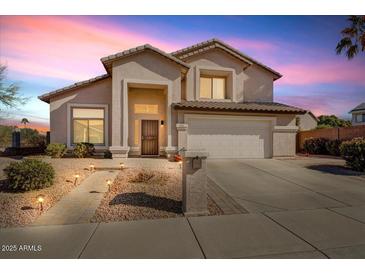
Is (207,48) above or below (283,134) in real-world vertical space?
above

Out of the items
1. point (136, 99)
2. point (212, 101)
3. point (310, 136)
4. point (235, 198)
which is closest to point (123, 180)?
point (235, 198)

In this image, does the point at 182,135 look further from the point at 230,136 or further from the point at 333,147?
the point at 333,147

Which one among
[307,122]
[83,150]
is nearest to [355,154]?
[83,150]

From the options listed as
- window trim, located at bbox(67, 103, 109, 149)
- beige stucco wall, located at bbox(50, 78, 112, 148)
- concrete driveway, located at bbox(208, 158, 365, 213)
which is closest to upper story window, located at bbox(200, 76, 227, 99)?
beige stucco wall, located at bbox(50, 78, 112, 148)

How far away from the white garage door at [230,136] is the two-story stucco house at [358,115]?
127ft

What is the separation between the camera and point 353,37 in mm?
14609

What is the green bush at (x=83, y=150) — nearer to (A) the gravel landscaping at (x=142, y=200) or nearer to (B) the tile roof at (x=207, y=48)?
(A) the gravel landscaping at (x=142, y=200)

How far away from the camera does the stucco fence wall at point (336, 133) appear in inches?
621

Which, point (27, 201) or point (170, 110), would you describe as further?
point (170, 110)

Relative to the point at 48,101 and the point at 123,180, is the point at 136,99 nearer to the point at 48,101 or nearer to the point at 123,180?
the point at 48,101

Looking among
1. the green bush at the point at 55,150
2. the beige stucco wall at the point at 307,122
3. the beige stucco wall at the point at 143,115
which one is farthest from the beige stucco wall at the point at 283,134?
the beige stucco wall at the point at 307,122

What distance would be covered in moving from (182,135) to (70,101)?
7091mm

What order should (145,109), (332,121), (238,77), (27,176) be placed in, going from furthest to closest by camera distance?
(332,121) < (238,77) < (145,109) < (27,176)

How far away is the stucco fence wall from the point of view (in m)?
15.8
